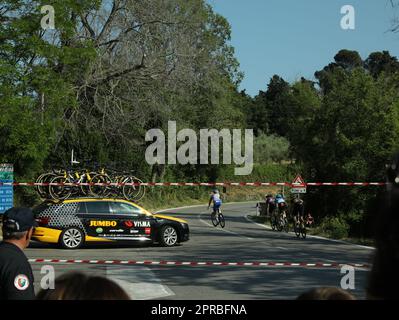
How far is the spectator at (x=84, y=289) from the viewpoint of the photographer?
2.19m

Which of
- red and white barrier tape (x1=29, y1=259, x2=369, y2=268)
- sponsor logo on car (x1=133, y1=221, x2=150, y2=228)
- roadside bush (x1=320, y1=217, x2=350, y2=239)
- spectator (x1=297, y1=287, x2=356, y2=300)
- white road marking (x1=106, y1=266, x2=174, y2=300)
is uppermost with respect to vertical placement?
spectator (x1=297, y1=287, x2=356, y2=300)

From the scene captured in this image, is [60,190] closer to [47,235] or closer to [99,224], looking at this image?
[99,224]

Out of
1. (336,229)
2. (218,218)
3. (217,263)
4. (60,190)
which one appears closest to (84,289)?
(217,263)

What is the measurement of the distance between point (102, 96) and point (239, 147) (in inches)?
1347

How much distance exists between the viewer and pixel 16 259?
4684 millimetres

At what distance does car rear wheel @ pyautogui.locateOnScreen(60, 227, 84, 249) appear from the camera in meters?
18.6

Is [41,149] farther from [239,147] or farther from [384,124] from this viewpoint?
[239,147]

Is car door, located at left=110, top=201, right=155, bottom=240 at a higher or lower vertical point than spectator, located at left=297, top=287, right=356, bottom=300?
lower

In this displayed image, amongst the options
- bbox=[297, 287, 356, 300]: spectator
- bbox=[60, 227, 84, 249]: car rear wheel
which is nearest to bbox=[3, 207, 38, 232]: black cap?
bbox=[297, 287, 356, 300]: spectator

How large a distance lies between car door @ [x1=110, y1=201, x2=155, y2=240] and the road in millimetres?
402

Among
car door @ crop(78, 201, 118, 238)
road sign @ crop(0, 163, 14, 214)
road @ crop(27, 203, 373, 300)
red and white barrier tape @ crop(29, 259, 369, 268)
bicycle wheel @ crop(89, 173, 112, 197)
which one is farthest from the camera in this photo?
bicycle wheel @ crop(89, 173, 112, 197)

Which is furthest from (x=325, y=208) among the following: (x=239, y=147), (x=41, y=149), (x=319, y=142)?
(x=239, y=147)

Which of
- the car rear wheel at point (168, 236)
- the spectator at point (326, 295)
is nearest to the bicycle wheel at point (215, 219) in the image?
the car rear wheel at point (168, 236)

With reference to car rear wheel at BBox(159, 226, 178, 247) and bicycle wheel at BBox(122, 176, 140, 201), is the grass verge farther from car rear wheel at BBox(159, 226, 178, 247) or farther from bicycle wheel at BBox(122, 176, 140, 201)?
bicycle wheel at BBox(122, 176, 140, 201)
